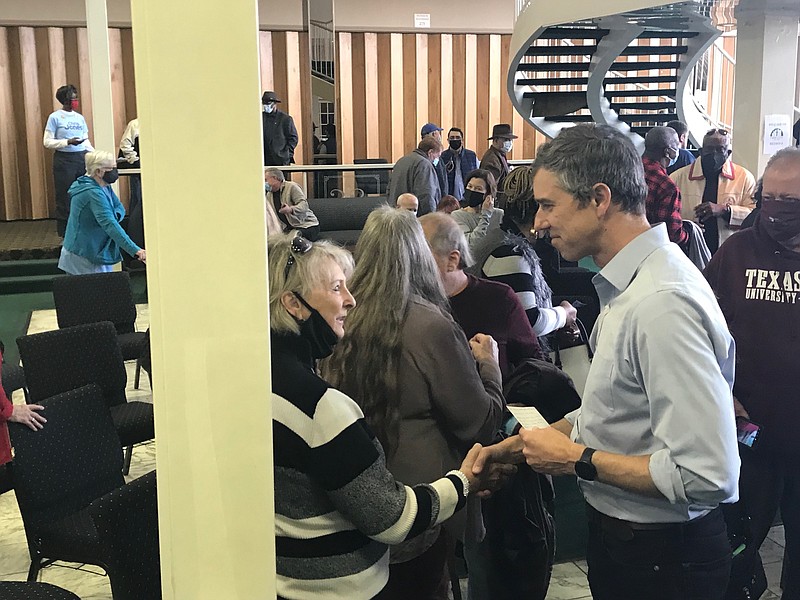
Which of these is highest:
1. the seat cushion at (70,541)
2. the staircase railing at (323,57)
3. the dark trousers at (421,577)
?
the staircase railing at (323,57)

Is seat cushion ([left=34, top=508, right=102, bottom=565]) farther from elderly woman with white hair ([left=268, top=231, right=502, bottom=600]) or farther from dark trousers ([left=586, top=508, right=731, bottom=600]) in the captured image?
dark trousers ([left=586, top=508, right=731, bottom=600])

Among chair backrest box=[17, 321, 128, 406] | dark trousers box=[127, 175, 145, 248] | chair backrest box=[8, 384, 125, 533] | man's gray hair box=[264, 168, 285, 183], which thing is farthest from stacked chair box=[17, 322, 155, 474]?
dark trousers box=[127, 175, 145, 248]

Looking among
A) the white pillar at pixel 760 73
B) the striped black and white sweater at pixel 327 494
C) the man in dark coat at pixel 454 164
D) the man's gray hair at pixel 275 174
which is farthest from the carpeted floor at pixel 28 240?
the striped black and white sweater at pixel 327 494

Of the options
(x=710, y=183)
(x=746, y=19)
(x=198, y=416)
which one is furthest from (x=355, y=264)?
(x=746, y=19)

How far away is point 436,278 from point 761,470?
1248 mm

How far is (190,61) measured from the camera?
3.62 feet

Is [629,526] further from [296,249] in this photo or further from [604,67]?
[604,67]

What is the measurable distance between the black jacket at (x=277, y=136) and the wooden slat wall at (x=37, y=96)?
178 centimetres

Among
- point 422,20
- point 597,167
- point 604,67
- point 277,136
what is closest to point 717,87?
point 422,20

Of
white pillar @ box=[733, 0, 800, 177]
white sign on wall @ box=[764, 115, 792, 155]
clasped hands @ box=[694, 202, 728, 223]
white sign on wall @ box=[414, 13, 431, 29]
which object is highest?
white sign on wall @ box=[414, 13, 431, 29]

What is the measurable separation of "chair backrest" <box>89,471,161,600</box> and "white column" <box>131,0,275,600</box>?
2.60 ft

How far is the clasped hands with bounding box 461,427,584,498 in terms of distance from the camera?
66.4 inches

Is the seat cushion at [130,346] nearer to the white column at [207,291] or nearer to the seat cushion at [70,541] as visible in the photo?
the seat cushion at [70,541]

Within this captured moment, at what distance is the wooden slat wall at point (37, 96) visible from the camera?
10555 mm
